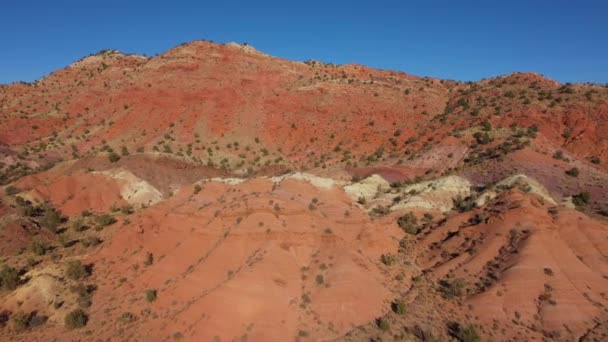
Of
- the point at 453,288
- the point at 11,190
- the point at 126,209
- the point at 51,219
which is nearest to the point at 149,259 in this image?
the point at 126,209

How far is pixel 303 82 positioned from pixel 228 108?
438 inches

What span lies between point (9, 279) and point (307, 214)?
15524 mm

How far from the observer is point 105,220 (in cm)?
3009

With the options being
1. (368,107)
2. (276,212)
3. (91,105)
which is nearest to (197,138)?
(91,105)

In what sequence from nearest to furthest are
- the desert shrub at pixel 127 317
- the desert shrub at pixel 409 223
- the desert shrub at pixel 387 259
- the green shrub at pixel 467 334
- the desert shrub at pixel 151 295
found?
the green shrub at pixel 467 334
the desert shrub at pixel 127 317
the desert shrub at pixel 151 295
the desert shrub at pixel 387 259
the desert shrub at pixel 409 223

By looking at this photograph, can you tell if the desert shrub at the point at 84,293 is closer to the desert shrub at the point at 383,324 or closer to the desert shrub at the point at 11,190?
the desert shrub at the point at 383,324

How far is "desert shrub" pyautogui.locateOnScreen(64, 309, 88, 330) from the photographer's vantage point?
1912 cm

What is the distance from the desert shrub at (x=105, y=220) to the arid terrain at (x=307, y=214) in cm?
41

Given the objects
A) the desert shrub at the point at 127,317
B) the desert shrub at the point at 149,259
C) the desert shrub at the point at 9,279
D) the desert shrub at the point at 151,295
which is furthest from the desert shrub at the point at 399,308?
the desert shrub at the point at 9,279

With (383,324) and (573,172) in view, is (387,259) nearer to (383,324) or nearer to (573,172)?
(383,324)

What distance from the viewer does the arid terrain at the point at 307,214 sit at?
61.6 ft

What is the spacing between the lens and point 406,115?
170 ft

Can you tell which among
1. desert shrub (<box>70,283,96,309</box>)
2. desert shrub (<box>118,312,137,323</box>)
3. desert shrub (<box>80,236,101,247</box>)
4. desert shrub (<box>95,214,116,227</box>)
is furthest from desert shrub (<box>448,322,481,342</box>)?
desert shrub (<box>95,214,116,227</box>)

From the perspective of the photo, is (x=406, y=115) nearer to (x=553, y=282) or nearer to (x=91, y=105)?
(x=553, y=282)
